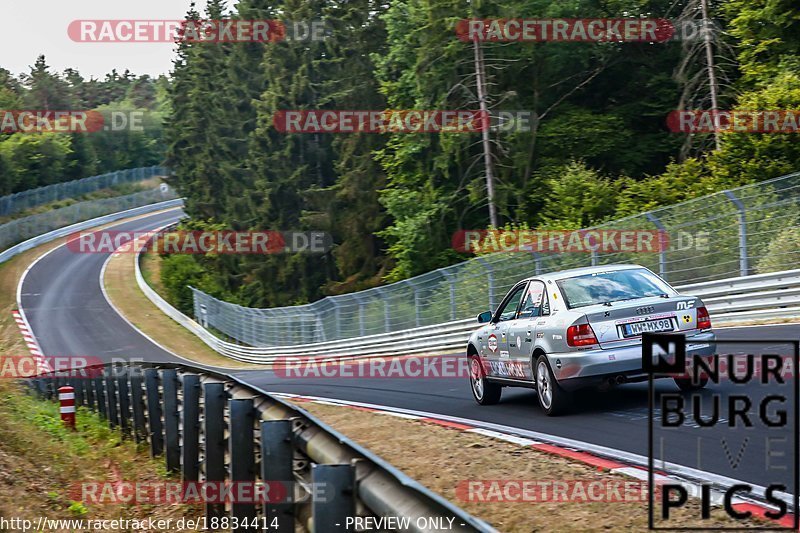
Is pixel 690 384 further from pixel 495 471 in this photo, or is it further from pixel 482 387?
pixel 482 387

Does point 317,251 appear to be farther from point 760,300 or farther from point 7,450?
point 7,450

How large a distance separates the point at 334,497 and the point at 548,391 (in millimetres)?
6818

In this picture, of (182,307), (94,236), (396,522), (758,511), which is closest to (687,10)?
(758,511)

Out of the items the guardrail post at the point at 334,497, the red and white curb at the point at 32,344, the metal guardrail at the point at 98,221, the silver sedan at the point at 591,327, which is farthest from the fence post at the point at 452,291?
the metal guardrail at the point at 98,221

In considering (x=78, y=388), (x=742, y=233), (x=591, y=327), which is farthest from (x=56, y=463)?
(x=742, y=233)

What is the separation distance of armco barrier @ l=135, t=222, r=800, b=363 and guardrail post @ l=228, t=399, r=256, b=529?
12181mm

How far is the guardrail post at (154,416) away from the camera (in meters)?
11.3

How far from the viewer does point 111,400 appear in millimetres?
14641

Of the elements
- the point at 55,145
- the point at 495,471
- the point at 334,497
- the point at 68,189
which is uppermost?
the point at 55,145

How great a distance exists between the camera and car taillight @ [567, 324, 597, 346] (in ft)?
34.0

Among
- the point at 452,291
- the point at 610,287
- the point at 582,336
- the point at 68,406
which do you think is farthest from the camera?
the point at 452,291

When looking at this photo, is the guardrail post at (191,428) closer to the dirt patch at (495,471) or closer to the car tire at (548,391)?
the dirt patch at (495,471)

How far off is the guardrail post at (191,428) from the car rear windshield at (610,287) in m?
4.07

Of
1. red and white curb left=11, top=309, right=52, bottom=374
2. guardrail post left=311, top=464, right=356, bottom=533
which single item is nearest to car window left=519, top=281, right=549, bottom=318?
guardrail post left=311, top=464, right=356, bottom=533
